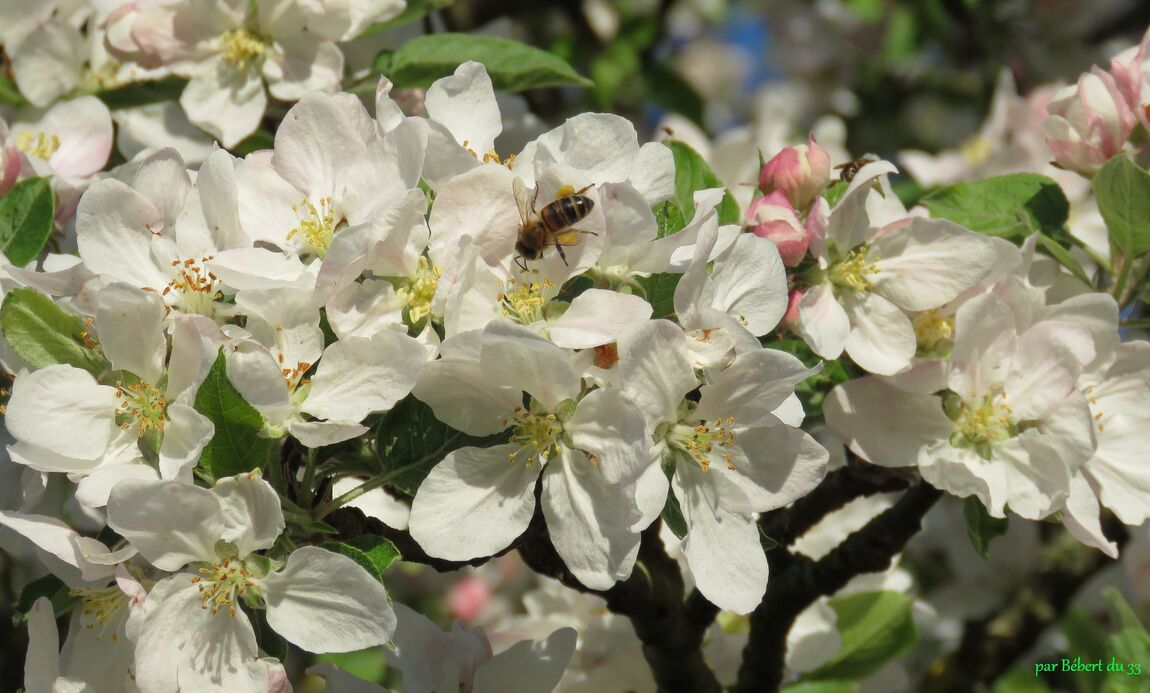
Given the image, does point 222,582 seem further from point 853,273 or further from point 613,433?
point 853,273

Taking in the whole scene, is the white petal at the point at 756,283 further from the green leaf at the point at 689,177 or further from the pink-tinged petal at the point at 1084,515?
the pink-tinged petal at the point at 1084,515

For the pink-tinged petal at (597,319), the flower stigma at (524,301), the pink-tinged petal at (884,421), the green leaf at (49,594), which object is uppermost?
the pink-tinged petal at (597,319)

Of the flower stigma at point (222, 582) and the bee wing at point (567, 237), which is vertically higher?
the bee wing at point (567, 237)

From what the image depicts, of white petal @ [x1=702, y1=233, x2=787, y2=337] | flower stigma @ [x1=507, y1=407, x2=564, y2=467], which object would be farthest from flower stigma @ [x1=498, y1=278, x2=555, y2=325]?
white petal @ [x1=702, y1=233, x2=787, y2=337]

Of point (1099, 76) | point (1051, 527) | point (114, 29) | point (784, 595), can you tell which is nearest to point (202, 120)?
point (114, 29)

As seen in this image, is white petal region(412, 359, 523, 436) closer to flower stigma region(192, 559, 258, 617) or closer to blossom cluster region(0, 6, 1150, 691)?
blossom cluster region(0, 6, 1150, 691)

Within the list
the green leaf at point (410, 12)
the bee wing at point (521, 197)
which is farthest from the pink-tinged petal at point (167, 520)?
the green leaf at point (410, 12)

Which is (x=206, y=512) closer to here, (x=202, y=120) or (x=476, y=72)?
(x=476, y=72)
